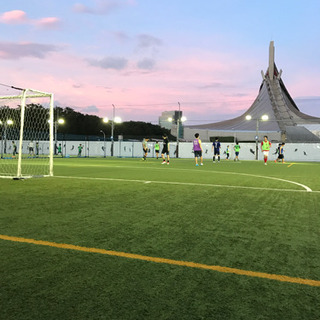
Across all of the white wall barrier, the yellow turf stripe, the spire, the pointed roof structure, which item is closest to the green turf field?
the yellow turf stripe

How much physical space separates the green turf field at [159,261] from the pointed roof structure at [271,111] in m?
73.0

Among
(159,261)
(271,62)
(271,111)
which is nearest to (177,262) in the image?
(159,261)

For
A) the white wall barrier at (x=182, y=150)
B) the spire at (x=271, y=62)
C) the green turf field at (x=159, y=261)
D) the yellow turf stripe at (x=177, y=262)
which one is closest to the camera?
the green turf field at (x=159, y=261)

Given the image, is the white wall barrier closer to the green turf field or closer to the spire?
the green turf field

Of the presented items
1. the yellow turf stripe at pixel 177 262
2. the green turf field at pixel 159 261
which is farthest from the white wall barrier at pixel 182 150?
the yellow turf stripe at pixel 177 262

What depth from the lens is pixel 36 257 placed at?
137 inches

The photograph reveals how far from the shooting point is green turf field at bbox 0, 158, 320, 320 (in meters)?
2.42

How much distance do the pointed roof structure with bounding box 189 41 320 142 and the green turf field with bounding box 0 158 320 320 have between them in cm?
7303

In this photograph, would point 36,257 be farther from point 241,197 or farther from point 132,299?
point 241,197

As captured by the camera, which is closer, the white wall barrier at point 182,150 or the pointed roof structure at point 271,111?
the white wall barrier at point 182,150

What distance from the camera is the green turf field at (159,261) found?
2.42m

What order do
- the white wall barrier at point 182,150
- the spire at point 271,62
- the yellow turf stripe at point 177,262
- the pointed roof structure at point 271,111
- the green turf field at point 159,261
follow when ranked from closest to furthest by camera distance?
1. the green turf field at point 159,261
2. the yellow turf stripe at point 177,262
3. the white wall barrier at point 182,150
4. the pointed roof structure at point 271,111
5. the spire at point 271,62

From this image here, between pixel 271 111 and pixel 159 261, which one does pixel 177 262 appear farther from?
pixel 271 111

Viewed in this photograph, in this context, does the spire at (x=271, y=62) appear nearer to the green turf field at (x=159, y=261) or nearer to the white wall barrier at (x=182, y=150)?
the white wall barrier at (x=182, y=150)
